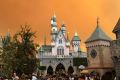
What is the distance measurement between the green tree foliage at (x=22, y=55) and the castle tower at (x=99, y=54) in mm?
11052

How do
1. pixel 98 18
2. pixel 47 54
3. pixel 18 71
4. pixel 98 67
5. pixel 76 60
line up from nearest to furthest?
pixel 18 71
pixel 98 67
pixel 98 18
pixel 76 60
pixel 47 54

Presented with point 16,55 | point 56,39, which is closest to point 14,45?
point 16,55

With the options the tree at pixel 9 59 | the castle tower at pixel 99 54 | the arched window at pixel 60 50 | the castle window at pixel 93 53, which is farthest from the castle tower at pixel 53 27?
the tree at pixel 9 59

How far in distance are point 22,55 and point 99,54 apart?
1371cm

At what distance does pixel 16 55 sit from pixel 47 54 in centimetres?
5829

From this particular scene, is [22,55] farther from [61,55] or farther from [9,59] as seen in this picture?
[61,55]

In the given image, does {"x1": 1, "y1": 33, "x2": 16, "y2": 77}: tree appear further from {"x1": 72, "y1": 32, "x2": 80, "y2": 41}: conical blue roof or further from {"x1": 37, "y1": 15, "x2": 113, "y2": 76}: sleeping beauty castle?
{"x1": 72, "y1": 32, "x2": 80, "y2": 41}: conical blue roof

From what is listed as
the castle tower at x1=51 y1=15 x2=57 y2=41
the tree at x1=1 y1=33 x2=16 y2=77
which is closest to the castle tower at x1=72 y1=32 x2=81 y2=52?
the castle tower at x1=51 y1=15 x2=57 y2=41

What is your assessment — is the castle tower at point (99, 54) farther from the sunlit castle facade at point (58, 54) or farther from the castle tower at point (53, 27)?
the castle tower at point (53, 27)

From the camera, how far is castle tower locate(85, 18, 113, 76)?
48.6 m

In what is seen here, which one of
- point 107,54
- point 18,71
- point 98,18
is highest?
point 98,18

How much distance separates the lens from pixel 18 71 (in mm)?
41562

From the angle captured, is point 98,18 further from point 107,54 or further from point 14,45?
point 14,45

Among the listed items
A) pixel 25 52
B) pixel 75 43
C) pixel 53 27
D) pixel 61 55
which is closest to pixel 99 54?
pixel 25 52
